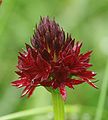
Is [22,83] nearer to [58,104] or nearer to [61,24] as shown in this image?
[58,104]

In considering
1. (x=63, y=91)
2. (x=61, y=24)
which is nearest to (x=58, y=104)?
(x=63, y=91)

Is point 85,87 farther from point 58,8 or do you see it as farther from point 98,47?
point 58,8

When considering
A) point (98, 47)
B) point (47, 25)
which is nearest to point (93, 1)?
point (98, 47)

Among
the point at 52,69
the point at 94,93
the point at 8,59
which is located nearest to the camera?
the point at 52,69

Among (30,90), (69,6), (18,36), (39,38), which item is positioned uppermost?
(69,6)

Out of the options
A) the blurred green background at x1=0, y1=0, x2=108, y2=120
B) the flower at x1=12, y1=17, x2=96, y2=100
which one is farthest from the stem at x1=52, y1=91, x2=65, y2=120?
the blurred green background at x1=0, y1=0, x2=108, y2=120

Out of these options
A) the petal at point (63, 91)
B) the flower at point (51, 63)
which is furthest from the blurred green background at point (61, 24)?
the petal at point (63, 91)
